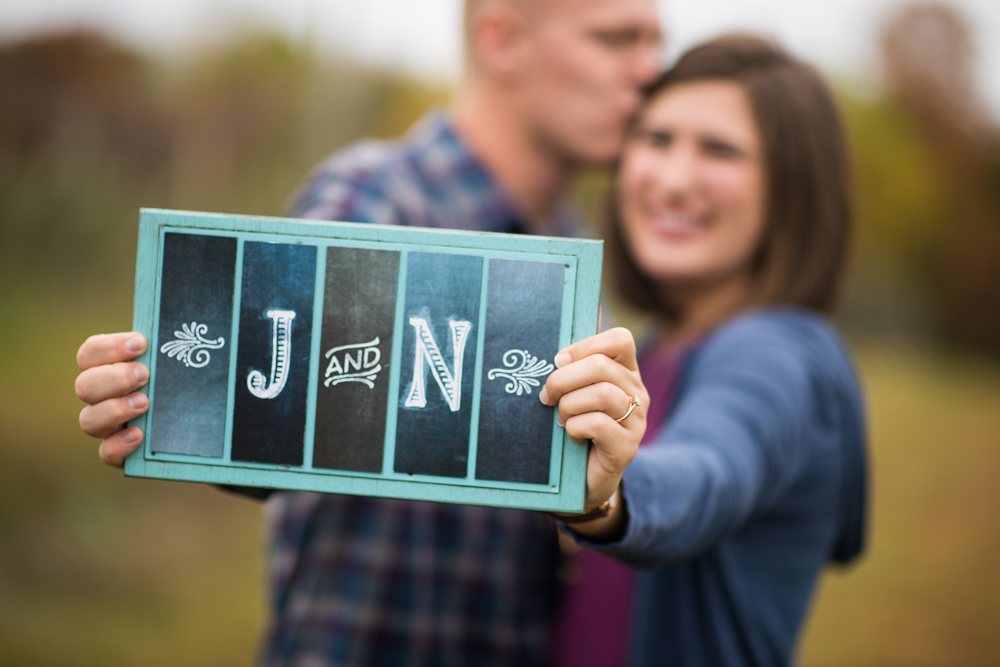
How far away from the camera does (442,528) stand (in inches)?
78.2

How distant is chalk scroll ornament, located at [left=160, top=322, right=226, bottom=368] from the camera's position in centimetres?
114

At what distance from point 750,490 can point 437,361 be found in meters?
0.62

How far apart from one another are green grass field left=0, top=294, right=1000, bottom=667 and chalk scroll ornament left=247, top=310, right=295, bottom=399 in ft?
11.4

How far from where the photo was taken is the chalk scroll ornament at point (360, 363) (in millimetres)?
1132

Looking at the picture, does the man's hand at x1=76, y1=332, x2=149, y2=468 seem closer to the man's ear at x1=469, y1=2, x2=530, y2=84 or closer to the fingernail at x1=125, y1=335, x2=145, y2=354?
the fingernail at x1=125, y1=335, x2=145, y2=354

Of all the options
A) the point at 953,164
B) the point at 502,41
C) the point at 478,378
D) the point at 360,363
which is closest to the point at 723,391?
the point at 478,378

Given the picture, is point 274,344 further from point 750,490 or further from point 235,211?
point 235,211

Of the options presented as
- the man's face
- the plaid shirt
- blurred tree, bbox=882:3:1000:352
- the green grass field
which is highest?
blurred tree, bbox=882:3:1000:352

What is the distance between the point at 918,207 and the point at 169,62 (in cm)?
836

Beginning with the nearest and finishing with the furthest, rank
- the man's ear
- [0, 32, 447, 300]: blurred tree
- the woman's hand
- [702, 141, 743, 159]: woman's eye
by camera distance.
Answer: the woman's hand → [702, 141, 743, 159]: woman's eye → the man's ear → [0, 32, 447, 300]: blurred tree

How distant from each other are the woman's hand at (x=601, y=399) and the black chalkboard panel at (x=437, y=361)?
128mm

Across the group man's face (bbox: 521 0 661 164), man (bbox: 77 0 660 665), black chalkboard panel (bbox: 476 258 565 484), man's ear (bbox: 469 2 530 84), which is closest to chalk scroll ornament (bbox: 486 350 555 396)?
black chalkboard panel (bbox: 476 258 565 484)

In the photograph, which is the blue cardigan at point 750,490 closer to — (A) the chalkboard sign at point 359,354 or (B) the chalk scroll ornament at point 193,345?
(A) the chalkboard sign at point 359,354

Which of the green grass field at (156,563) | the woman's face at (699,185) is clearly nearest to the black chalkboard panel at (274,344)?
A: the woman's face at (699,185)
